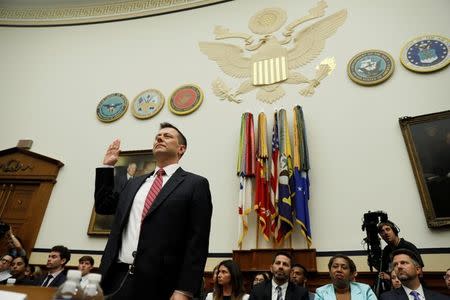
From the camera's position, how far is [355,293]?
3.46 metres

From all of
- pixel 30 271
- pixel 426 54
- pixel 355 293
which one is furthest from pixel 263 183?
pixel 30 271

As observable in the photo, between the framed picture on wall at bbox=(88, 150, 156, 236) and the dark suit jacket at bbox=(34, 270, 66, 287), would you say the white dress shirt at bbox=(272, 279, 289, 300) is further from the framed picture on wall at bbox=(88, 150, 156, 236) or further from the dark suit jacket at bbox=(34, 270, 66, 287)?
the framed picture on wall at bbox=(88, 150, 156, 236)

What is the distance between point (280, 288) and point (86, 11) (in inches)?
328

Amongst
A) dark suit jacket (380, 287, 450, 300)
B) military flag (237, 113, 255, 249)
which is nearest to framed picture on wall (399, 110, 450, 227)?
dark suit jacket (380, 287, 450, 300)

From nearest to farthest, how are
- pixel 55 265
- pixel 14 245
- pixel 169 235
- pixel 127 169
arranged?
pixel 169 235 < pixel 55 265 < pixel 14 245 < pixel 127 169

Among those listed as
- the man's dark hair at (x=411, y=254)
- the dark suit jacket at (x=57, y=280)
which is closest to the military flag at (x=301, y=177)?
the man's dark hair at (x=411, y=254)

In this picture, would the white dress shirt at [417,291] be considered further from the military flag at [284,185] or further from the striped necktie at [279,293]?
the military flag at [284,185]

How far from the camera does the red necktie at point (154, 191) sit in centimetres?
175

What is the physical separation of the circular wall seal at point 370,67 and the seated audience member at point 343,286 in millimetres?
3208

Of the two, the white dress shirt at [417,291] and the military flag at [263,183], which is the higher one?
the military flag at [263,183]

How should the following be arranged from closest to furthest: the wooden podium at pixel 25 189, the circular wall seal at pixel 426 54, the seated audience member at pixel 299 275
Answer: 1. the seated audience member at pixel 299 275
2. the circular wall seal at pixel 426 54
3. the wooden podium at pixel 25 189

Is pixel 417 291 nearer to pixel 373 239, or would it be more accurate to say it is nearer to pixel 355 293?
pixel 355 293

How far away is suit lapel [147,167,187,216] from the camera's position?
1.73 meters

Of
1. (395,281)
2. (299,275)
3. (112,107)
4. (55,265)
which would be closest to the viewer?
(395,281)
